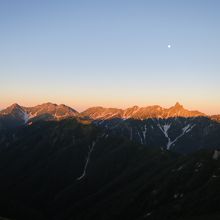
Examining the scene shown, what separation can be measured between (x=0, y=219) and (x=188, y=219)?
327 ft

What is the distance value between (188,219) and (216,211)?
15925 millimetres

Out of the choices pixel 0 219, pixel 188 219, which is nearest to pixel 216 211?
pixel 188 219

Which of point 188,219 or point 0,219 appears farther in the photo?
point 188,219

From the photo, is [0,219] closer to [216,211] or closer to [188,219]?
[188,219]

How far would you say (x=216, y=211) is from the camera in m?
199

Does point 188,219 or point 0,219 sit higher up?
point 0,219

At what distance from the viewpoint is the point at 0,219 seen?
156375 mm

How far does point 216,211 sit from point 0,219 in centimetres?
11337

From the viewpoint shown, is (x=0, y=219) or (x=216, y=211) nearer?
(x=0, y=219)

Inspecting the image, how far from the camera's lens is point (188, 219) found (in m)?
198
